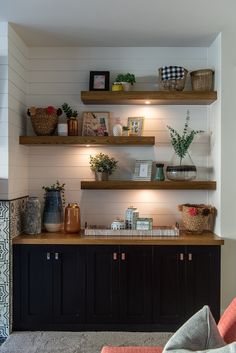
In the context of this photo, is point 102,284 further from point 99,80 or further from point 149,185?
point 99,80

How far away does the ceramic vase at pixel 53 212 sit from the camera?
376 centimetres

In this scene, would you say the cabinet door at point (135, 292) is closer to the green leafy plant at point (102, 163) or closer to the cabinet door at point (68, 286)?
the cabinet door at point (68, 286)

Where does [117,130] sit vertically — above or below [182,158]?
above

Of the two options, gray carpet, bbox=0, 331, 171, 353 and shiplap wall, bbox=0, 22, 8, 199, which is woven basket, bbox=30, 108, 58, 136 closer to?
shiplap wall, bbox=0, 22, 8, 199

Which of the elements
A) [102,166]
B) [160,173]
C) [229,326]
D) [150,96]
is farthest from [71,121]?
[229,326]

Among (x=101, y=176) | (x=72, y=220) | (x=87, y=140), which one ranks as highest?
(x=87, y=140)

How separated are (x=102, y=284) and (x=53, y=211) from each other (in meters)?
0.87

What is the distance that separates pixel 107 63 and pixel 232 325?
2.92m

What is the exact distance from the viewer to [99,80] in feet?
12.6

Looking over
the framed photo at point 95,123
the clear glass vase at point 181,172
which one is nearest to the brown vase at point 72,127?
the framed photo at point 95,123

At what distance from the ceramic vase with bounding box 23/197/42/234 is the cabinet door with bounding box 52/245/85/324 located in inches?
14.5

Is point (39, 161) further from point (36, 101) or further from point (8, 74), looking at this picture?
point (8, 74)

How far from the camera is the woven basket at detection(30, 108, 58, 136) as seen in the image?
146 inches

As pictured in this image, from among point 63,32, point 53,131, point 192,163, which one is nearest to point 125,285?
point 192,163
